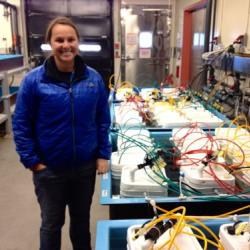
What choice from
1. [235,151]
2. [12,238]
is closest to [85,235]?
[12,238]

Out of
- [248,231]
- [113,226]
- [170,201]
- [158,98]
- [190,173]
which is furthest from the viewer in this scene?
[158,98]

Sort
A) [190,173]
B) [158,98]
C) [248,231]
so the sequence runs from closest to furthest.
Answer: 1. [248,231]
2. [190,173]
3. [158,98]

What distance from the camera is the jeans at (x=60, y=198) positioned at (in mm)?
1434

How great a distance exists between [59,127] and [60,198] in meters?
0.36

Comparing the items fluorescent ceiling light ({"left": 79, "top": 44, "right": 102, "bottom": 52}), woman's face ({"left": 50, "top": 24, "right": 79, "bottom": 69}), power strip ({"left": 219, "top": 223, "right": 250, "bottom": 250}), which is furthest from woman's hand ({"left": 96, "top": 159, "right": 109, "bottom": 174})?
fluorescent ceiling light ({"left": 79, "top": 44, "right": 102, "bottom": 52})

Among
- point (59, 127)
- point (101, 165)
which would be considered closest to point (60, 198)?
point (101, 165)

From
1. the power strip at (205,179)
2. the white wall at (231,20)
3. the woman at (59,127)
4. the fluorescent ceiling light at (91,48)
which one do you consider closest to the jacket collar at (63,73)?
the woman at (59,127)

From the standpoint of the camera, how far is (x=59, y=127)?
1370 millimetres

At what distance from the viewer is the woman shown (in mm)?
1345

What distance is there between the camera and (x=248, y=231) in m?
0.93

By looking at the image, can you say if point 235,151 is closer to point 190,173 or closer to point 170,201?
point 190,173

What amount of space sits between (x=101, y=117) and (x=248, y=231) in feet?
2.93

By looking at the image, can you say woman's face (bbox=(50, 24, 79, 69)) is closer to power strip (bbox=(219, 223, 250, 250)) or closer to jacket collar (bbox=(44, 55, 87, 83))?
jacket collar (bbox=(44, 55, 87, 83))

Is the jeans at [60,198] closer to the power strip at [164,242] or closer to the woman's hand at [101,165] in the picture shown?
the woman's hand at [101,165]
